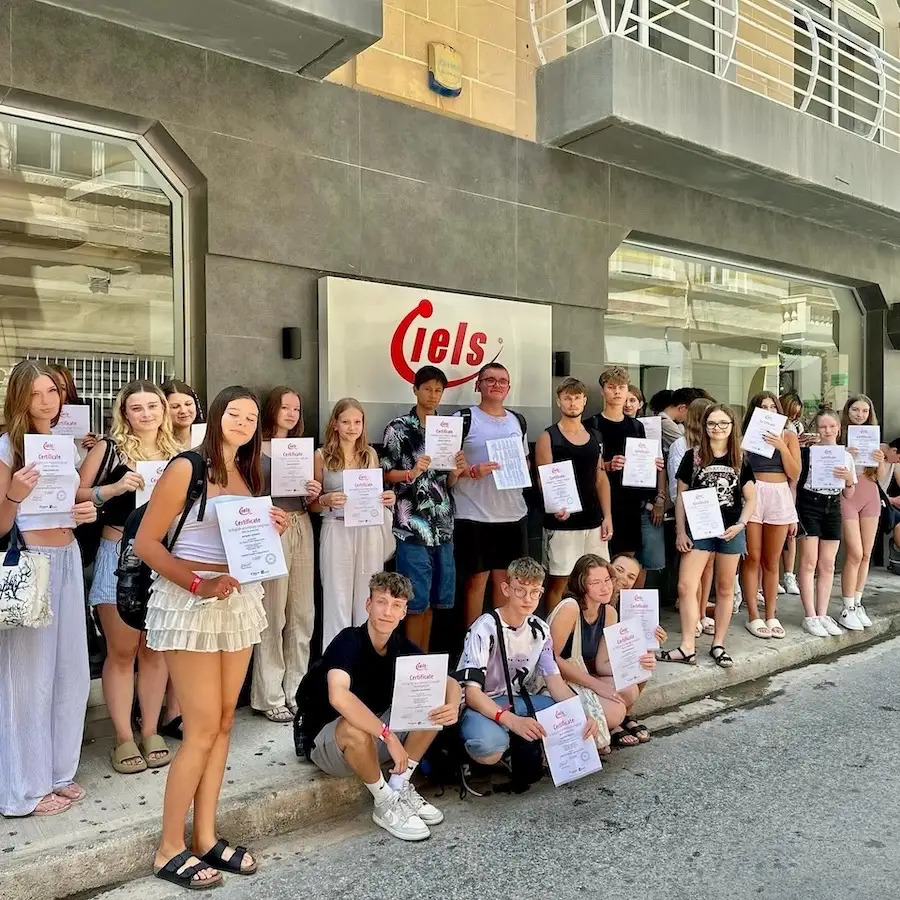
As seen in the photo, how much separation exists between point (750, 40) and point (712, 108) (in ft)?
7.76

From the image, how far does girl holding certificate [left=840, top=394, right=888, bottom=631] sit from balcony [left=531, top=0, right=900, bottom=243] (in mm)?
2433

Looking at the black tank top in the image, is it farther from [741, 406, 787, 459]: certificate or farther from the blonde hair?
the blonde hair

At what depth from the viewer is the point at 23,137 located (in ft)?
16.0

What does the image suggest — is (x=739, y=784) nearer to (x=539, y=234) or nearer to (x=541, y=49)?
(x=539, y=234)

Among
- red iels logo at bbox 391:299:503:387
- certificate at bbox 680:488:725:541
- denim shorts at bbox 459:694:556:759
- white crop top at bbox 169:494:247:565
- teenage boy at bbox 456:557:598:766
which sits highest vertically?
red iels logo at bbox 391:299:503:387

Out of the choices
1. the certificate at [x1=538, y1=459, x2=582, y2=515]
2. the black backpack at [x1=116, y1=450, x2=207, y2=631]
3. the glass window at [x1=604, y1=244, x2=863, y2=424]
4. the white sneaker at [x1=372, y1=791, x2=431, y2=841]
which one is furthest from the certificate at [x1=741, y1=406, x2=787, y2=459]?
the black backpack at [x1=116, y1=450, x2=207, y2=631]

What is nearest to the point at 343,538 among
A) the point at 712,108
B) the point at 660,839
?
the point at 660,839

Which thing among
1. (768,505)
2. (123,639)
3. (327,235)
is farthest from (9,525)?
(768,505)

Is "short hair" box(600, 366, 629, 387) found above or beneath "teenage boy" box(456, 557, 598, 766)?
above

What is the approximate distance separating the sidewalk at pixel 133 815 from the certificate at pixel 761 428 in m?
2.27

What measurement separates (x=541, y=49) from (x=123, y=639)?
5878mm

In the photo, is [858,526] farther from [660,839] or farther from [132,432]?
[132,432]

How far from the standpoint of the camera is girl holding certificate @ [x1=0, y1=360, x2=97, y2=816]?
358 centimetres

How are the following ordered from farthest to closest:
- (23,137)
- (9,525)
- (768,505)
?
(768,505) < (23,137) < (9,525)
